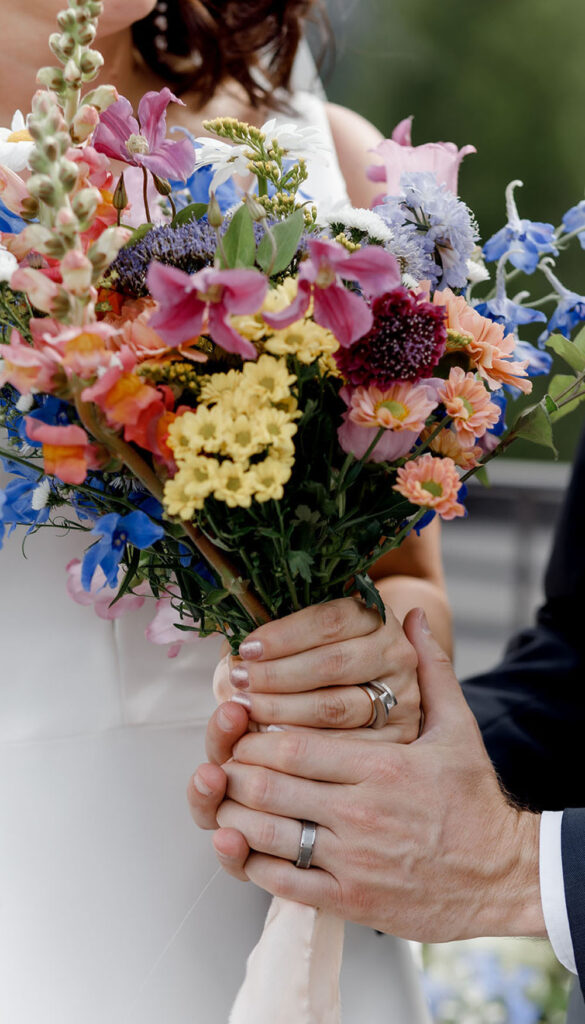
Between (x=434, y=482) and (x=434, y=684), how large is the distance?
12.4 inches

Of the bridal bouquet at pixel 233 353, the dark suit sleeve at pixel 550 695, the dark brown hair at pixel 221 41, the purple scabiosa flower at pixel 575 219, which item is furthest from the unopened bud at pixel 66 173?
the dark suit sleeve at pixel 550 695

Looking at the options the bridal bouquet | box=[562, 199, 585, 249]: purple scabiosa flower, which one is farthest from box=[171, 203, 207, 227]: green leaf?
box=[562, 199, 585, 249]: purple scabiosa flower

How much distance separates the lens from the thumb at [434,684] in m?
0.80

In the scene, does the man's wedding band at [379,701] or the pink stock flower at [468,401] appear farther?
the man's wedding band at [379,701]

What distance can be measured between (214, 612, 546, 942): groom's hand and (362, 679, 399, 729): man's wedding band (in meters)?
0.02

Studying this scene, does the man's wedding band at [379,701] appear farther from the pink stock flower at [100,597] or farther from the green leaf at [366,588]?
the pink stock flower at [100,597]

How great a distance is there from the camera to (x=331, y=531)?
0.60 metres

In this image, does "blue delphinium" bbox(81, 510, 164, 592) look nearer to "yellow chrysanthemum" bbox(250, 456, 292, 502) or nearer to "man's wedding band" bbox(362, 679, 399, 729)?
"yellow chrysanthemum" bbox(250, 456, 292, 502)

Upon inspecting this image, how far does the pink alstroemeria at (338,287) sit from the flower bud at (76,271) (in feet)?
0.31

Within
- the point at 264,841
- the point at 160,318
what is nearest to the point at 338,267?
the point at 160,318

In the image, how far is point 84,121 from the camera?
53 centimetres

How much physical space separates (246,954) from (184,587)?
0.44m

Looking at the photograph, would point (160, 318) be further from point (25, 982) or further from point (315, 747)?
point (25, 982)

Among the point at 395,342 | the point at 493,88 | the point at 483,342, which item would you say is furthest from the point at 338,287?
the point at 493,88
